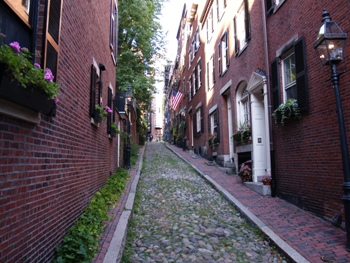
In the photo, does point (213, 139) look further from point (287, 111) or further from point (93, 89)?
point (93, 89)

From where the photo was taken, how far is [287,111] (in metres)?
7.06

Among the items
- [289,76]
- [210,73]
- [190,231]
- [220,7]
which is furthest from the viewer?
[210,73]

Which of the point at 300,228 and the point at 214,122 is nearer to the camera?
the point at 300,228

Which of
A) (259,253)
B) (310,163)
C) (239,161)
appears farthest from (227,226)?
(239,161)

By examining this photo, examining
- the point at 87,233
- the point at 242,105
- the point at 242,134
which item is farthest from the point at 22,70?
the point at 242,105

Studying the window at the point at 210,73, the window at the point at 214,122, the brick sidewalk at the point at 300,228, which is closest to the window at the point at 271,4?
the brick sidewalk at the point at 300,228

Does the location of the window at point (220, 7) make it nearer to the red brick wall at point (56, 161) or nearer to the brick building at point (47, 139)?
the red brick wall at point (56, 161)

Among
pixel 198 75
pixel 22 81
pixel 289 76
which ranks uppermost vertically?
pixel 198 75

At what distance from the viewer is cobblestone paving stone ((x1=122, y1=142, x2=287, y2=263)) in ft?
15.4

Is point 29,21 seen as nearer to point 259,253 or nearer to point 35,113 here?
point 35,113

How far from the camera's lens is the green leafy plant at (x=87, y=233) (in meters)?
3.69

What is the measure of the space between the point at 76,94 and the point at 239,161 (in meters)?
8.49

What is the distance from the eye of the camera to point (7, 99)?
2332 mm

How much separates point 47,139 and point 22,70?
1.27m
